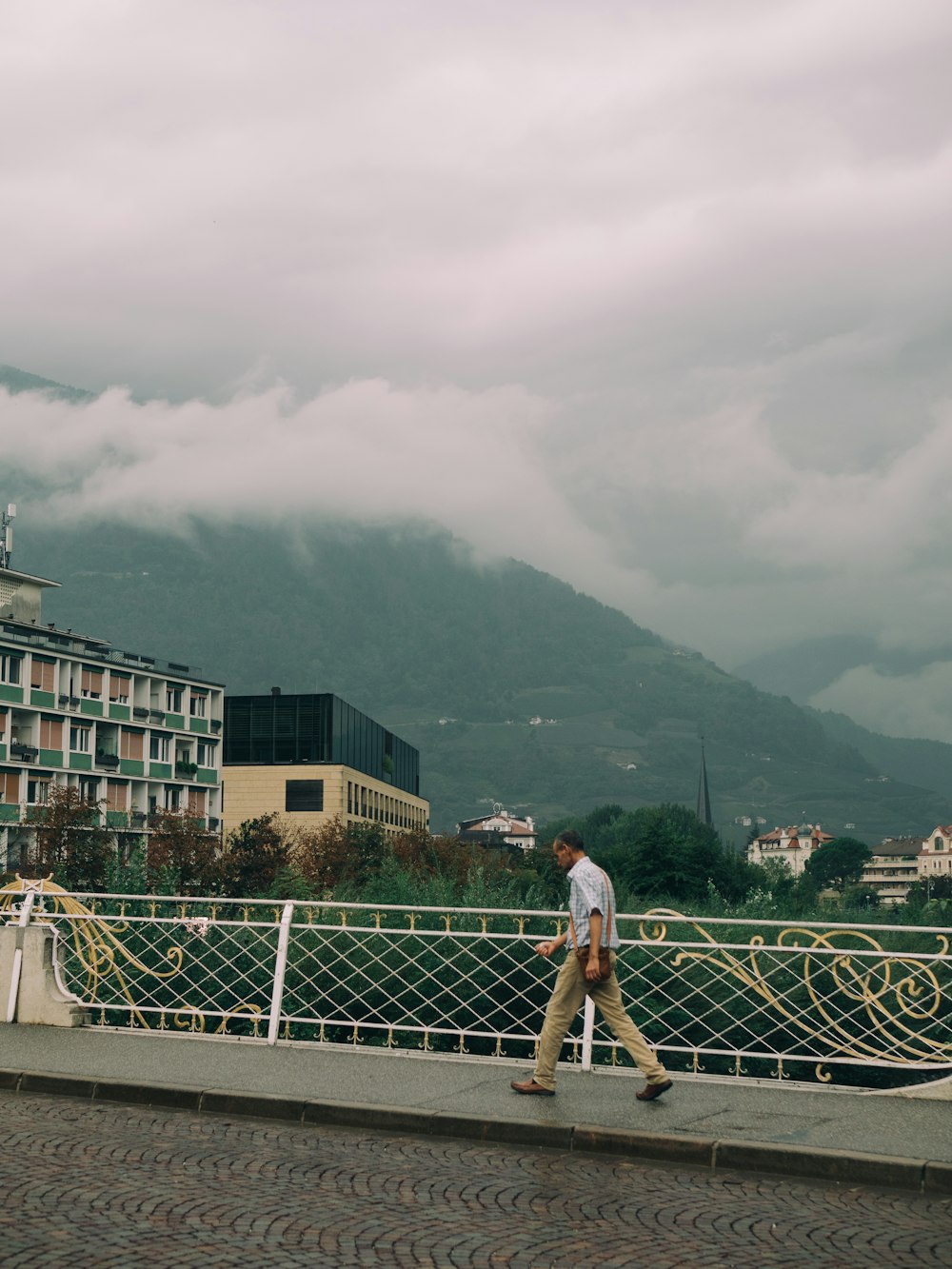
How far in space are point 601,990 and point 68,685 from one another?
9080 cm

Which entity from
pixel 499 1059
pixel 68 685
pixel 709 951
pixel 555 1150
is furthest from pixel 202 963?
pixel 68 685

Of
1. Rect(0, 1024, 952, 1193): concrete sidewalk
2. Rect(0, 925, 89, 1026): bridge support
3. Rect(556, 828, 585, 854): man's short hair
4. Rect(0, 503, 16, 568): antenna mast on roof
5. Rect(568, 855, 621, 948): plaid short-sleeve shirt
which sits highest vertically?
Rect(0, 503, 16, 568): antenna mast on roof

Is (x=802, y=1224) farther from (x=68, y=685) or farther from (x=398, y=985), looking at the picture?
(x=68, y=685)

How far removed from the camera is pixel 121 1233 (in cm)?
668

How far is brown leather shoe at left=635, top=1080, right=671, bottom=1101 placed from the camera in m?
10.1

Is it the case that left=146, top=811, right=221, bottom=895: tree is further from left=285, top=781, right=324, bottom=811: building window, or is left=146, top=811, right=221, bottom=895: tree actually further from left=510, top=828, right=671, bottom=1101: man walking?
left=510, top=828, right=671, bottom=1101: man walking

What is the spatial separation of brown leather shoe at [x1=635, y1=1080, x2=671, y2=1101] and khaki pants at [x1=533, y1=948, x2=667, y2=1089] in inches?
1.1

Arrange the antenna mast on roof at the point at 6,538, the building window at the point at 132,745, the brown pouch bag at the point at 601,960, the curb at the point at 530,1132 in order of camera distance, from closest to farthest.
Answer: the curb at the point at 530,1132
the brown pouch bag at the point at 601,960
the building window at the point at 132,745
the antenna mast on roof at the point at 6,538

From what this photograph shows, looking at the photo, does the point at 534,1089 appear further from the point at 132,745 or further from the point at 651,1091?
the point at 132,745

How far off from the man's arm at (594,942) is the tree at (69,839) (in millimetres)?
67496

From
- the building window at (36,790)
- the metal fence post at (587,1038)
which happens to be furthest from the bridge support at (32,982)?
the building window at (36,790)

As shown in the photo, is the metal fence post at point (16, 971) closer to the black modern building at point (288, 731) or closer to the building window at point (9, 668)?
the building window at point (9, 668)

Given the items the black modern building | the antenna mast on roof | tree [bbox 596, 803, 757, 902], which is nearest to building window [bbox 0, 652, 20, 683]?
the antenna mast on roof

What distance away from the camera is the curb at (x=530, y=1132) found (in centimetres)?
832
